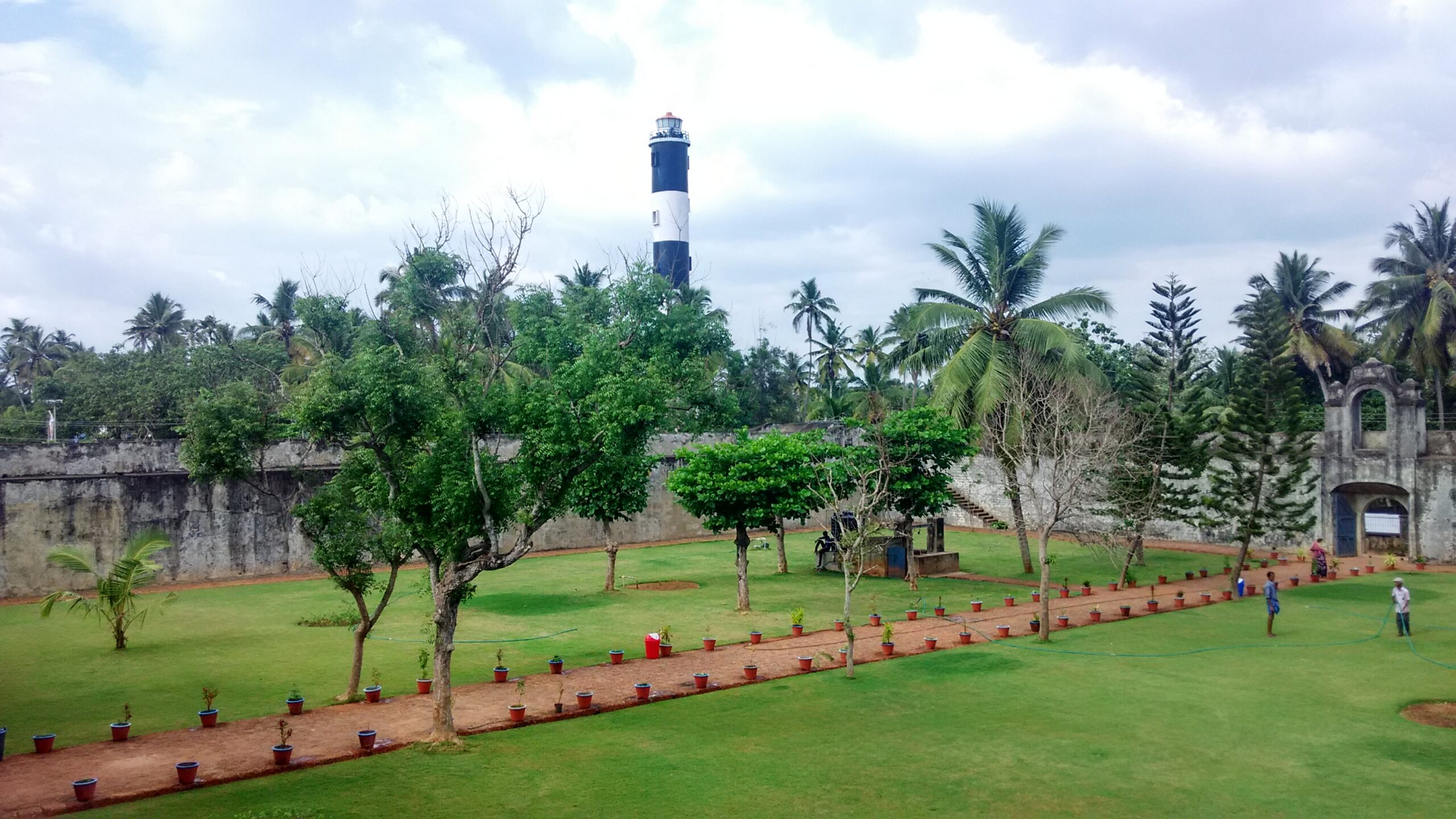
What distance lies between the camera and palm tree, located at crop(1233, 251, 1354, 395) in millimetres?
41062

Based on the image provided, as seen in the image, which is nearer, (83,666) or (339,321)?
(339,321)

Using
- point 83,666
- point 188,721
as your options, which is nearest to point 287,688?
point 188,721

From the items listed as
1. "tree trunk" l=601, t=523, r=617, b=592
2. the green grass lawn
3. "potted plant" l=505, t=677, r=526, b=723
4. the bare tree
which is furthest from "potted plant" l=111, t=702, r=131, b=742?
the bare tree

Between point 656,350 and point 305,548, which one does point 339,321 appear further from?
point 305,548

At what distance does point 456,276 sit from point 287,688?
286 inches

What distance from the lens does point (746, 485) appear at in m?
21.5

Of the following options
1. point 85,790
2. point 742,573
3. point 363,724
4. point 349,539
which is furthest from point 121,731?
point 742,573

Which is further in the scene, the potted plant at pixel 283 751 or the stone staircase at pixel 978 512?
the stone staircase at pixel 978 512

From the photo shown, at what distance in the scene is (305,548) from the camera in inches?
1112

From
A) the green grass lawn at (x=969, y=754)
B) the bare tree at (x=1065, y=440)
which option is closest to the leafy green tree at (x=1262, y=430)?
the bare tree at (x=1065, y=440)

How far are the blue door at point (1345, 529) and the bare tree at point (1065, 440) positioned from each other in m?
7.68

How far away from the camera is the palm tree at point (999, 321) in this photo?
25.7 m

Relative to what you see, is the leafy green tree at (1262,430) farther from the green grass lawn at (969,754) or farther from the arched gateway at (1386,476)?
the green grass lawn at (969,754)

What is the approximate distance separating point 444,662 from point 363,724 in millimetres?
1918
